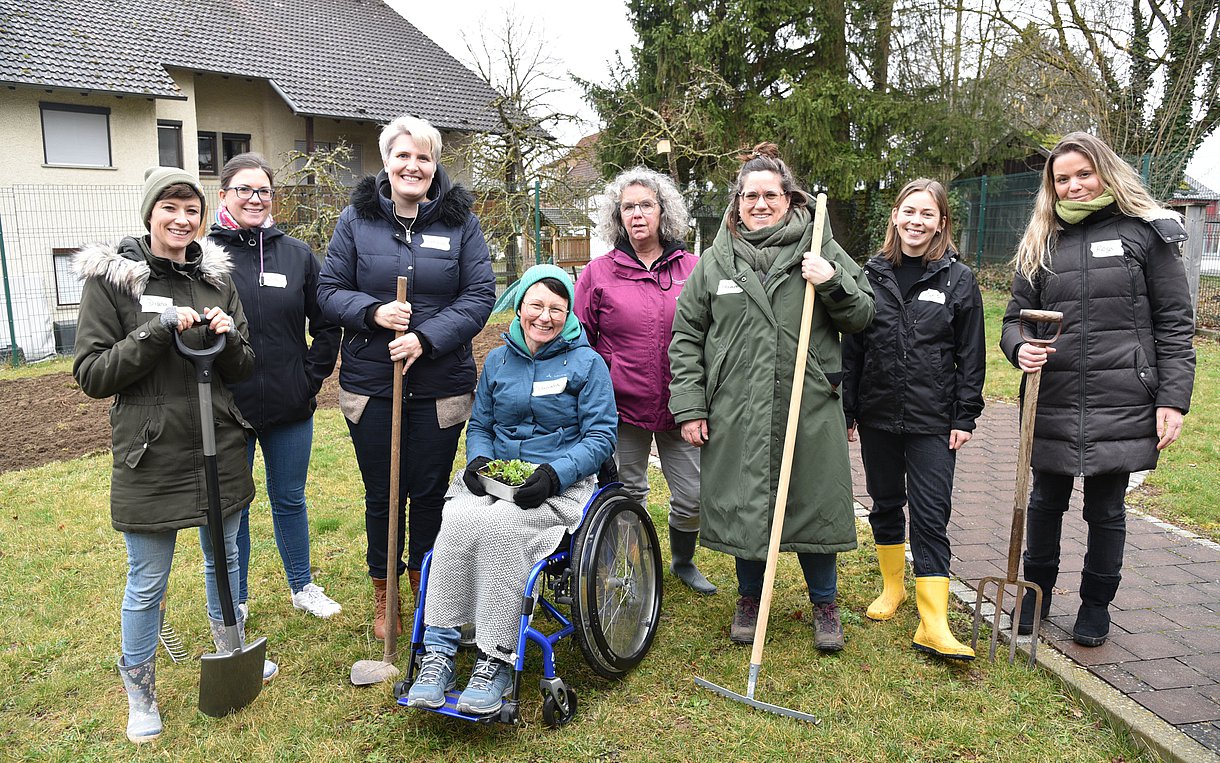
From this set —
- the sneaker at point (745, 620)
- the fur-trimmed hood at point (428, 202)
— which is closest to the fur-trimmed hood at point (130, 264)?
the fur-trimmed hood at point (428, 202)

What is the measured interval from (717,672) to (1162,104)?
551 inches

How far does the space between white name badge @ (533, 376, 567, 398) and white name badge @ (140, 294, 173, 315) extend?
51.1 inches

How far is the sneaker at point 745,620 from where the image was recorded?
A: 11.5 feet

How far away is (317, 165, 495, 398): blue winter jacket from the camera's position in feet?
10.9

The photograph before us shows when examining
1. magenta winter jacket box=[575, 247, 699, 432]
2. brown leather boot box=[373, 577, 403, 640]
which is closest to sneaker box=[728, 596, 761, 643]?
magenta winter jacket box=[575, 247, 699, 432]

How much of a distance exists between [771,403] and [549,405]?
0.85 metres

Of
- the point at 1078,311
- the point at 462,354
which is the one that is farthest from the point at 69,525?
the point at 1078,311

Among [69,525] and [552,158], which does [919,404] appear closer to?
[69,525]

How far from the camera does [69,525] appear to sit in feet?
16.4

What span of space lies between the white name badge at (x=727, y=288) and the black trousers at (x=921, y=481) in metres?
0.83

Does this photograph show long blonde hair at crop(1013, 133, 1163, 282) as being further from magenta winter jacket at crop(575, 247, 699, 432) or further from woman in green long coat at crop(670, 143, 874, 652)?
magenta winter jacket at crop(575, 247, 699, 432)

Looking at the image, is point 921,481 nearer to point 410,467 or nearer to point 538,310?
point 538,310

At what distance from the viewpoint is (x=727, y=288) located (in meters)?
3.30

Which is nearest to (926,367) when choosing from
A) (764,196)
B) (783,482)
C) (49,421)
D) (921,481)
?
(921,481)
